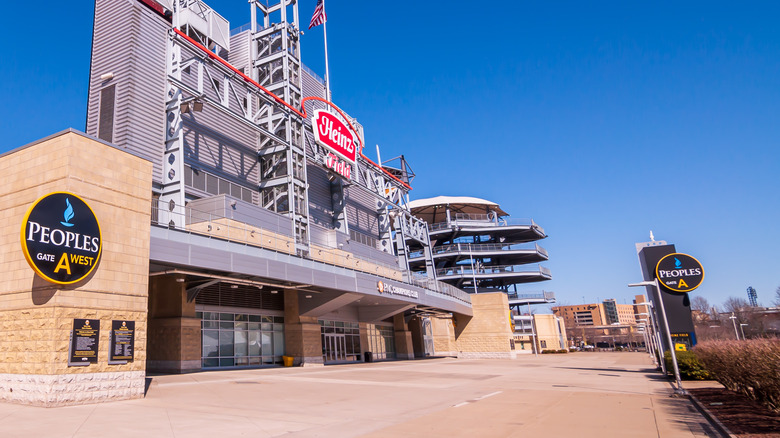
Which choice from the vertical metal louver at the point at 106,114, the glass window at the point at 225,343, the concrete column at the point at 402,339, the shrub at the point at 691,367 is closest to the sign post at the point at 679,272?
the shrub at the point at 691,367

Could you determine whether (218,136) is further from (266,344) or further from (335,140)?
(266,344)

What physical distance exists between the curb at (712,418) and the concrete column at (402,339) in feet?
116

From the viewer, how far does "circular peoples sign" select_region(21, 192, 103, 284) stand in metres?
13.0

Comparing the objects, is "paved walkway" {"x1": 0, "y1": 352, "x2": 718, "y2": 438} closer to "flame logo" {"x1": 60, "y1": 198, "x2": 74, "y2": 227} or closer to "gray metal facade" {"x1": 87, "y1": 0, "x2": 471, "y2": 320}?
"flame logo" {"x1": 60, "y1": 198, "x2": 74, "y2": 227}

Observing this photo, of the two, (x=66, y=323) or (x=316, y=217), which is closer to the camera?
(x=66, y=323)

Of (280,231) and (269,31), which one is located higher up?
(269,31)

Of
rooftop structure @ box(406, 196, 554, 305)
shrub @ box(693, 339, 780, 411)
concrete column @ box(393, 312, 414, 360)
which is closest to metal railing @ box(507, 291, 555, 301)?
rooftop structure @ box(406, 196, 554, 305)

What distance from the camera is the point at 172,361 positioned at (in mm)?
25047

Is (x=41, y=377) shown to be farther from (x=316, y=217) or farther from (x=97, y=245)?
(x=316, y=217)

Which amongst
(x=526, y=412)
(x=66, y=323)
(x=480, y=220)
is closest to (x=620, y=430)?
(x=526, y=412)

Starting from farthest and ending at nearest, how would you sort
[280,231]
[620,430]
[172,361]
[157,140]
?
1. [280,231]
2. [157,140]
3. [172,361]
4. [620,430]

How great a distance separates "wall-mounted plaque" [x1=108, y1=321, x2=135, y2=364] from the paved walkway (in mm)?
1436

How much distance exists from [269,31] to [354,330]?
25.4m

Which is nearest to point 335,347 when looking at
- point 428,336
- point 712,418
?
point 428,336
